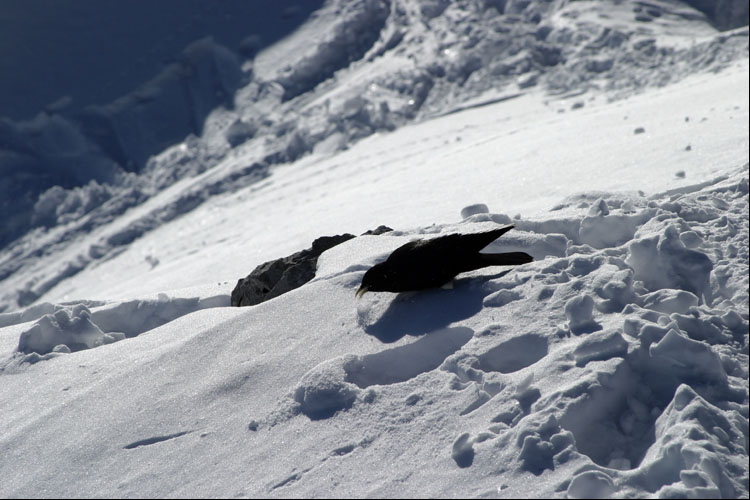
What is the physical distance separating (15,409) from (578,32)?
46.0 ft

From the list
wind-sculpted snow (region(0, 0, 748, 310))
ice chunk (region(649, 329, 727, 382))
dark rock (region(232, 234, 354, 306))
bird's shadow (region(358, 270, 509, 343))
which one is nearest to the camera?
ice chunk (region(649, 329, 727, 382))

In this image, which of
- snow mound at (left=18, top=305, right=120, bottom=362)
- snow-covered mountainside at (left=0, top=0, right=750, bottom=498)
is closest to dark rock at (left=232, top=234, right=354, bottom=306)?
snow-covered mountainside at (left=0, top=0, right=750, bottom=498)

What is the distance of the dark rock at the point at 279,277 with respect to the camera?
4094mm

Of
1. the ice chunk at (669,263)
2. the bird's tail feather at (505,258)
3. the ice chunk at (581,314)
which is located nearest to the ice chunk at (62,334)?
the bird's tail feather at (505,258)

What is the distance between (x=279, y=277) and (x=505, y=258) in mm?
1561

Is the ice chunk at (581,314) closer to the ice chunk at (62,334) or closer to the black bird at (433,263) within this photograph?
the black bird at (433,263)

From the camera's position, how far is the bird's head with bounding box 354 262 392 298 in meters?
3.19

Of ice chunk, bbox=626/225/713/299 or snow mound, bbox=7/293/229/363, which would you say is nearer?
ice chunk, bbox=626/225/713/299

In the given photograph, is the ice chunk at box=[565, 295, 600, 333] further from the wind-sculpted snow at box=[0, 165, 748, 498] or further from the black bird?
the black bird

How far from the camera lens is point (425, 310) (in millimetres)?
3070

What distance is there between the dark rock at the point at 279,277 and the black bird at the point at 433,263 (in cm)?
97

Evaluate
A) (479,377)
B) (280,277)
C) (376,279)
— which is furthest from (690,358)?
(280,277)

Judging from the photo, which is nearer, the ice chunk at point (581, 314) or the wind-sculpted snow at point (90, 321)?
the ice chunk at point (581, 314)

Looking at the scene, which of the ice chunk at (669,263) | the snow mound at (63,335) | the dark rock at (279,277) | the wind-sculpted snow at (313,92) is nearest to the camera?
the ice chunk at (669,263)
